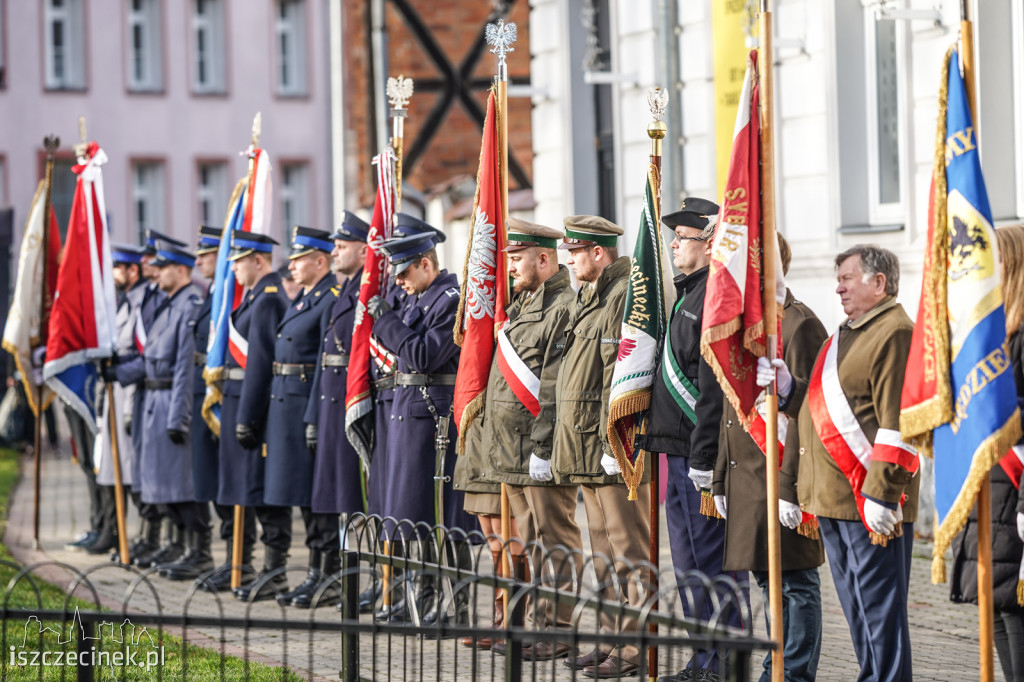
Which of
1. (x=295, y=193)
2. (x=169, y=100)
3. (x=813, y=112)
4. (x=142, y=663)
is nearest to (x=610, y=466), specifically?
(x=142, y=663)

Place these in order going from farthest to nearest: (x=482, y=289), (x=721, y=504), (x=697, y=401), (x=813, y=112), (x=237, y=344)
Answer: (x=813, y=112) → (x=237, y=344) → (x=482, y=289) → (x=697, y=401) → (x=721, y=504)

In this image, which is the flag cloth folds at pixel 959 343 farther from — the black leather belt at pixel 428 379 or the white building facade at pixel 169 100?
the white building facade at pixel 169 100

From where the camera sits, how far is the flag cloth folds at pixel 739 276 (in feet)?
19.4

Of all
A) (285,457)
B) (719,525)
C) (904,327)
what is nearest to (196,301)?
(285,457)

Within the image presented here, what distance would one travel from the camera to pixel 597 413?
23.1 feet

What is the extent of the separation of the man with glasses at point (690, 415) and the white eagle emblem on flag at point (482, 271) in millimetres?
1315

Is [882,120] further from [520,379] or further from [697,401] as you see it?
[697,401]

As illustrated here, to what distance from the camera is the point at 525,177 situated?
2105 centimetres

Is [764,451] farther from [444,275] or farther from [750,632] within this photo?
[444,275]

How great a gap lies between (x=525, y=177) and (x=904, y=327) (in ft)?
50.8

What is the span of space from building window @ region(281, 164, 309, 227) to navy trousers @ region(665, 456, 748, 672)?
2808 centimetres

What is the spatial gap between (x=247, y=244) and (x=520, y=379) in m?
3.26

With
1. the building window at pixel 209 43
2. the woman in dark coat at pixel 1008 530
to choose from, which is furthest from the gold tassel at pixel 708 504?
the building window at pixel 209 43

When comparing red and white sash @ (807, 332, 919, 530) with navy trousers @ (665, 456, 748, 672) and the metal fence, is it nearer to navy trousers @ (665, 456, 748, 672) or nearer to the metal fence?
the metal fence
